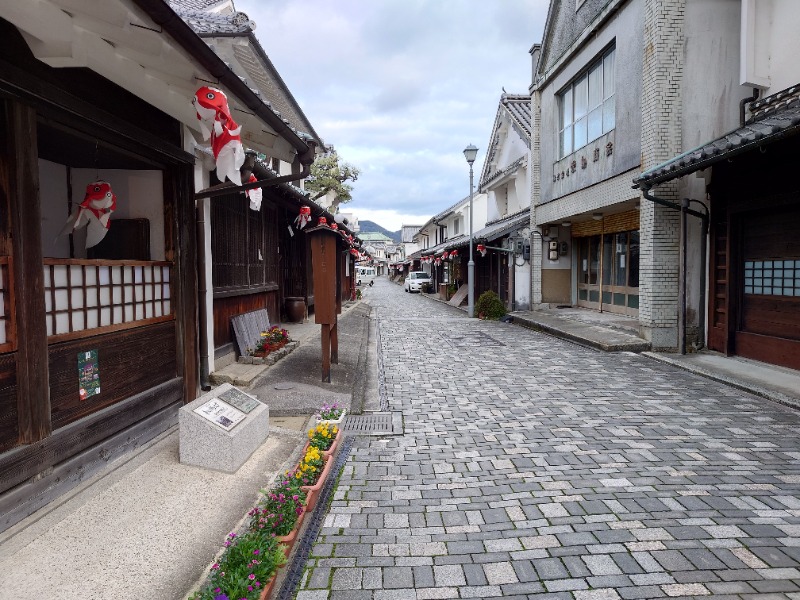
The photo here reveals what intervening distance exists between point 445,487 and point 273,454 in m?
1.91

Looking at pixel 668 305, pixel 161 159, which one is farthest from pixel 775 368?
pixel 161 159

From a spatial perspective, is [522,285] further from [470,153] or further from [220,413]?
[220,413]

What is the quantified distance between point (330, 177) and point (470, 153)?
12910 millimetres

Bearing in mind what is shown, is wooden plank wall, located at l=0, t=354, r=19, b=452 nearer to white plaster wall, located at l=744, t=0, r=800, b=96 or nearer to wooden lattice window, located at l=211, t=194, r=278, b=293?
wooden lattice window, located at l=211, t=194, r=278, b=293

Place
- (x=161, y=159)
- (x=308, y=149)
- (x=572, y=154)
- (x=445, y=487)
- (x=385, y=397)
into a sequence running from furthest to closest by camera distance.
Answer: (x=572, y=154)
(x=385, y=397)
(x=308, y=149)
(x=161, y=159)
(x=445, y=487)

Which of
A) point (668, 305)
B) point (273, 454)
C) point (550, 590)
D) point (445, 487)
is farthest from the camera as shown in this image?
point (668, 305)

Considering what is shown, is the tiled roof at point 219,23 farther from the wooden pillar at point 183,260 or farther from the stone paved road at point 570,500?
the stone paved road at point 570,500

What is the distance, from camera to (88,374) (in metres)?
4.69

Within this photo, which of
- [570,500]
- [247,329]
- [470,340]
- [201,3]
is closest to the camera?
[570,500]

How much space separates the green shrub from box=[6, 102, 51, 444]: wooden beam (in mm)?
18201

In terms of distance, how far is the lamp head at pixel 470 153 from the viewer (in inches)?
827

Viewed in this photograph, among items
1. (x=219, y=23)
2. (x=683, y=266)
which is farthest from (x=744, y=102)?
(x=219, y=23)

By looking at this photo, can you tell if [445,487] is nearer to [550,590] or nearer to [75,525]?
[550,590]

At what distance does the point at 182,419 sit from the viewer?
482cm
